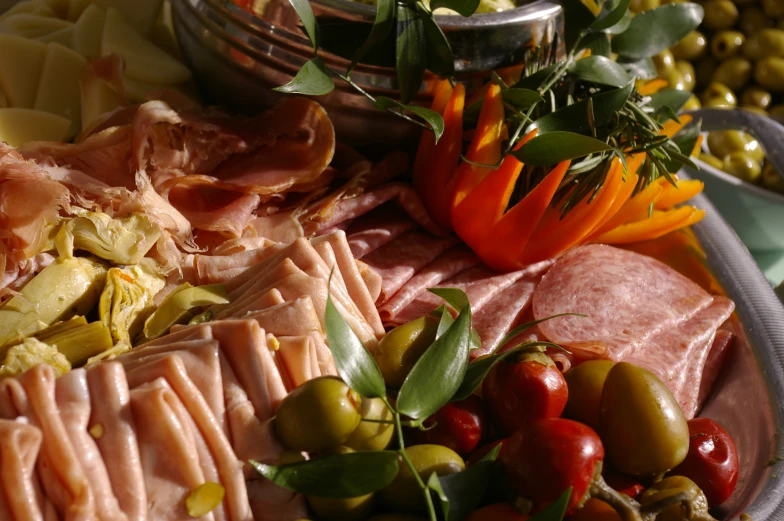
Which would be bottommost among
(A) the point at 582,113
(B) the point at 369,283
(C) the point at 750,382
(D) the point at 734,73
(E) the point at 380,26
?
(C) the point at 750,382

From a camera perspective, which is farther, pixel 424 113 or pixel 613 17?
pixel 613 17

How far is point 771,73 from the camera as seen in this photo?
100 inches

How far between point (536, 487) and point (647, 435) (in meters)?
0.20

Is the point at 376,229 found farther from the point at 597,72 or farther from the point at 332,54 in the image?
the point at 597,72

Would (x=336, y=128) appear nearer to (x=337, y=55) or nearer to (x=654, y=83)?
(x=337, y=55)

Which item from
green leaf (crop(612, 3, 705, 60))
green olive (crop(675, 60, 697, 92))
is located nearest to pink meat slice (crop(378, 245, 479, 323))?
green leaf (crop(612, 3, 705, 60))

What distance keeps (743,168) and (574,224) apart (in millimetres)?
1036

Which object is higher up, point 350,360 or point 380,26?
point 380,26

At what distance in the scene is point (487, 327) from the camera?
1.41 meters

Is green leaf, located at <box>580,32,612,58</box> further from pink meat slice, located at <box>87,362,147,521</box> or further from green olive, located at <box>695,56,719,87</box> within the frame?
pink meat slice, located at <box>87,362,147,521</box>

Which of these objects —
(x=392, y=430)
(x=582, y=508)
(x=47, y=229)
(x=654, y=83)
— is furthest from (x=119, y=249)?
(x=654, y=83)

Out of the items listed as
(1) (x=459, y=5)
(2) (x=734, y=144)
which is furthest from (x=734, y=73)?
(1) (x=459, y=5)

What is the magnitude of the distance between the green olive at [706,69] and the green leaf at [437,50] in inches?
60.1

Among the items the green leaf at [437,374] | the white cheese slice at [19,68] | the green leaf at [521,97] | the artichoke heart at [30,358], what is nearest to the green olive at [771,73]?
the green leaf at [521,97]
